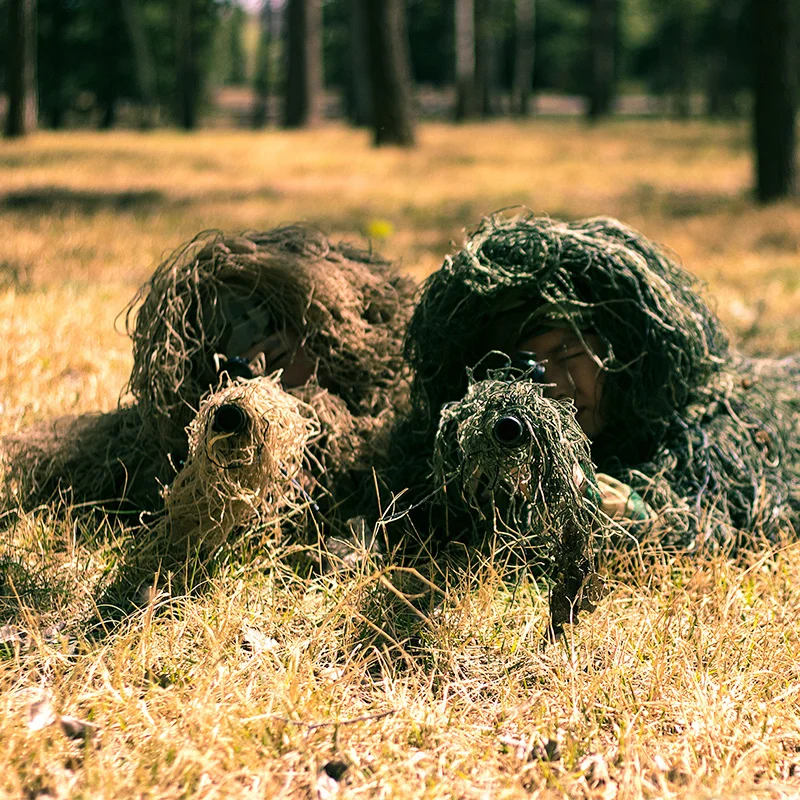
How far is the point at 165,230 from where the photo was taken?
7.75m

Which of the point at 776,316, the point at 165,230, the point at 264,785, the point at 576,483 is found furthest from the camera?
the point at 165,230

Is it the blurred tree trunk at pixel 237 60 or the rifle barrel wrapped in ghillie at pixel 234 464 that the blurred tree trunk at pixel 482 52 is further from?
the blurred tree trunk at pixel 237 60

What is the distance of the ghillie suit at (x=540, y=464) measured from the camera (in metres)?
2.09

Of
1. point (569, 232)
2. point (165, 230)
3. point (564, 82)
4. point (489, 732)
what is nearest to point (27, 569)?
point (489, 732)

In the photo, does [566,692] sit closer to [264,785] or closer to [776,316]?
[264,785]

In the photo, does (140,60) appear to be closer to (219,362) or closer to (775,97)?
(775,97)

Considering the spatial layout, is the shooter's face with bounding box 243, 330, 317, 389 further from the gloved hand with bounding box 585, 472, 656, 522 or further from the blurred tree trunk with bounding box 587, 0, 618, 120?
the blurred tree trunk with bounding box 587, 0, 618, 120

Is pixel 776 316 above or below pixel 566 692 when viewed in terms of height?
above

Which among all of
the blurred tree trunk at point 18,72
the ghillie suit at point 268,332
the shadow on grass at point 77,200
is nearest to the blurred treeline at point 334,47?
the blurred tree trunk at point 18,72

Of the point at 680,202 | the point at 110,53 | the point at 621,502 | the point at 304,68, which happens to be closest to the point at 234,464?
the point at 621,502

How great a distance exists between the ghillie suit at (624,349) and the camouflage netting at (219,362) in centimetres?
22

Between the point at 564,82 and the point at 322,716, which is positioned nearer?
the point at 322,716

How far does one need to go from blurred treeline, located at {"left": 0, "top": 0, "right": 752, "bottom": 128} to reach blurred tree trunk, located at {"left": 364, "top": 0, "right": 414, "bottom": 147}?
8.71 m

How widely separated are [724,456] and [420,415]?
3.06 feet
